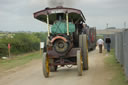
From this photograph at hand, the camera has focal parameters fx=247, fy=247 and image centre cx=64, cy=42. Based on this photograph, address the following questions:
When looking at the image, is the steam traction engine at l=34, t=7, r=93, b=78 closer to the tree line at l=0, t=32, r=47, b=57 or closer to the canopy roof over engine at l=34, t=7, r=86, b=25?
the canopy roof over engine at l=34, t=7, r=86, b=25

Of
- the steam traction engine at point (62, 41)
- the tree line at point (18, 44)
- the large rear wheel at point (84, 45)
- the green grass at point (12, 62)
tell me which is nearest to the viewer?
the steam traction engine at point (62, 41)

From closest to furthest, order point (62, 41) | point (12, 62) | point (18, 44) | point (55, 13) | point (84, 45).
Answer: point (62, 41) < point (55, 13) < point (84, 45) < point (12, 62) < point (18, 44)

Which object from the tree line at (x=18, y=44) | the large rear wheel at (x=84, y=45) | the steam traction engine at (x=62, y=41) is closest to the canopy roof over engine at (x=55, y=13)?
the steam traction engine at (x=62, y=41)

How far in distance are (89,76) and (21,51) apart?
19.4 metres

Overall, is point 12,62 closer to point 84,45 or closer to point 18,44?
point 84,45

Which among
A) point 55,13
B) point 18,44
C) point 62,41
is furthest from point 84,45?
point 18,44

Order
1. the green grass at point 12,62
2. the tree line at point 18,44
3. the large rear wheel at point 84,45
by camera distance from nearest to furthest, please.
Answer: the large rear wheel at point 84,45, the green grass at point 12,62, the tree line at point 18,44

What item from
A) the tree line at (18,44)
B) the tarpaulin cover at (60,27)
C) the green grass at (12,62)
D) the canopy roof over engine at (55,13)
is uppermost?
the canopy roof over engine at (55,13)

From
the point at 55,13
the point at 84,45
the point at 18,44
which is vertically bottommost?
the point at 18,44

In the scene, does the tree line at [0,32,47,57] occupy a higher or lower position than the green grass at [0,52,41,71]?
higher

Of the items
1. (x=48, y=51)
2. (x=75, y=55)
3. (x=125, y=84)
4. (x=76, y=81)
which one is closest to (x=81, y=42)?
(x=75, y=55)

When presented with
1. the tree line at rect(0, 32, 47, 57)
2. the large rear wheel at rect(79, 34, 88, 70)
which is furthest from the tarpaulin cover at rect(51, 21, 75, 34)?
the tree line at rect(0, 32, 47, 57)

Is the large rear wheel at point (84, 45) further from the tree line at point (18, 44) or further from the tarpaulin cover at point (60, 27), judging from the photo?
the tree line at point (18, 44)

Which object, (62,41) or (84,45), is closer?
(62,41)
